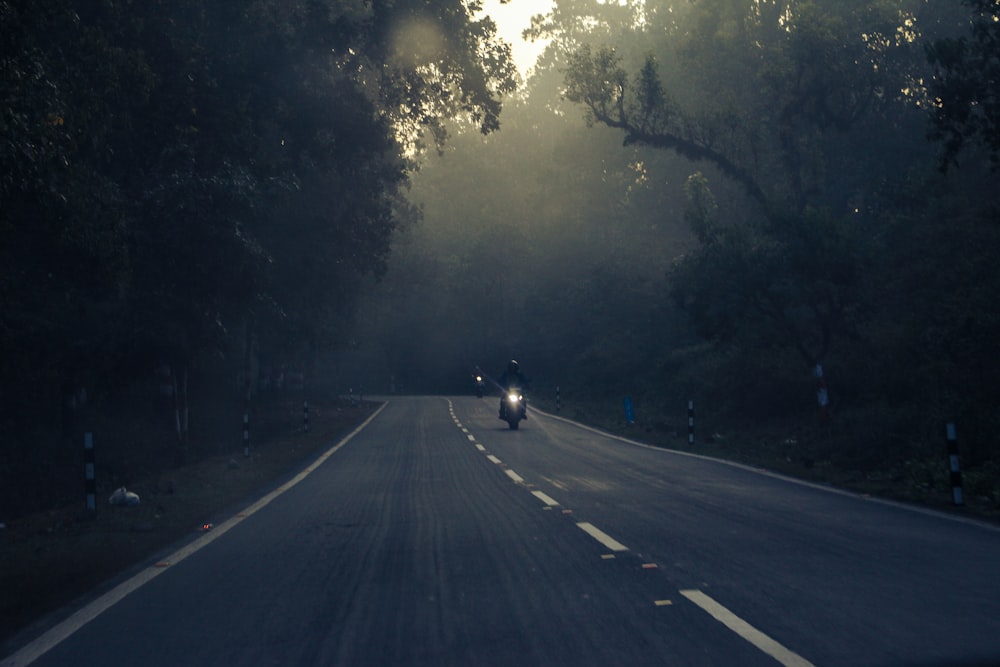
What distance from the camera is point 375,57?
2694 cm

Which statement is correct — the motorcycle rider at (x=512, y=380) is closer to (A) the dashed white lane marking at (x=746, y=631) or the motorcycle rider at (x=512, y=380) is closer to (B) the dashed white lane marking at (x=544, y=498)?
(B) the dashed white lane marking at (x=544, y=498)

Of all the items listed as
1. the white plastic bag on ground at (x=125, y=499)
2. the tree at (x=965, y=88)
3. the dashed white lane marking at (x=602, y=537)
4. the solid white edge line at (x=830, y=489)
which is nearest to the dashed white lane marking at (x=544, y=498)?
the dashed white lane marking at (x=602, y=537)

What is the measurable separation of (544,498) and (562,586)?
208 inches

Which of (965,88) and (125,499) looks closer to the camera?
(125,499)

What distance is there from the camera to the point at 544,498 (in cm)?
1222

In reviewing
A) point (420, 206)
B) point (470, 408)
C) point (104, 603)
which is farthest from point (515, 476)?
point (420, 206)

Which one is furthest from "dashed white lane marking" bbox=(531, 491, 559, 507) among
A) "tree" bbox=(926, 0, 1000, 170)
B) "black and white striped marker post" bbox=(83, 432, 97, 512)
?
"tree" bbox=(926, 0, 1000, 170)

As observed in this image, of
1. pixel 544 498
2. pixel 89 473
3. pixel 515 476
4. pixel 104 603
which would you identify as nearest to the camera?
pixel 104 603

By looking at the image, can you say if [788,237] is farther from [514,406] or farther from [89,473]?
[89,473]

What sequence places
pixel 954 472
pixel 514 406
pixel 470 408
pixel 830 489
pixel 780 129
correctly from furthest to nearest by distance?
1. pixel 470 408
2. pixel 780 129
3. pixel 514 406
4. pixel 830 489
5. pixel 954 472

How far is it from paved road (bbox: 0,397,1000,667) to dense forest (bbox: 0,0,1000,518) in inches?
184

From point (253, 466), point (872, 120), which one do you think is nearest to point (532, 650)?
point (253, 466)

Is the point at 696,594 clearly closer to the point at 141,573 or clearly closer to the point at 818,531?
the point at 818,531

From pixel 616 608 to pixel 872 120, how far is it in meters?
35.0
